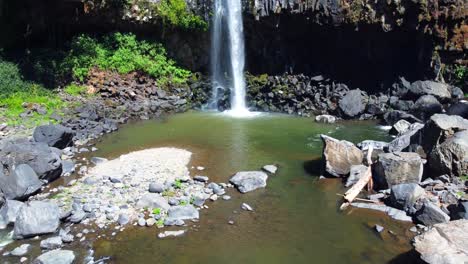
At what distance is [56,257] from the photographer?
433 inches

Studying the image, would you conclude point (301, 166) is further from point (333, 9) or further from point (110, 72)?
point (110, 72)

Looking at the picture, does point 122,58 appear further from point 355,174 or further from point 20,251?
point 20,251

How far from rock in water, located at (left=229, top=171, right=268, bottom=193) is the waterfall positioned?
39.5ft

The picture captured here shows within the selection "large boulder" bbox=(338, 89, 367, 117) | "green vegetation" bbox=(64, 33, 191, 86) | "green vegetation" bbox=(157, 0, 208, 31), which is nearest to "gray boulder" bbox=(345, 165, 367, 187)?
"large boulder" bbox=(338, 89, 367, 117)

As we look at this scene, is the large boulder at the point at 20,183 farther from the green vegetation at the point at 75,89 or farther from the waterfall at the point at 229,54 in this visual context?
the waterfall at the point at 229,54

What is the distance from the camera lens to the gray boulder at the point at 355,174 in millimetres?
15555

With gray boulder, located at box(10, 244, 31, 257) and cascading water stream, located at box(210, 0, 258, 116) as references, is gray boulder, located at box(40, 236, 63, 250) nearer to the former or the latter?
gray boulder, located at box(10, 244, 31, 257)

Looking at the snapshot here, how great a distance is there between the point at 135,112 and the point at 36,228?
47.6 feet

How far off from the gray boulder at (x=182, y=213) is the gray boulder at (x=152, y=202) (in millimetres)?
429

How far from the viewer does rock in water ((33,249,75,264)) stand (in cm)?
1088

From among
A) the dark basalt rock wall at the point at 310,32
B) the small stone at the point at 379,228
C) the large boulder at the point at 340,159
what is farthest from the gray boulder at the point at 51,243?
the dark basalt rock wall at the point at 310,32

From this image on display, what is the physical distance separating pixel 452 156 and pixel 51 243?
12843mm

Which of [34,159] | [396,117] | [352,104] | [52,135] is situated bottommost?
[396,117]

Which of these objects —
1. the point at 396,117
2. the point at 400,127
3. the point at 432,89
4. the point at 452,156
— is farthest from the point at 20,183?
the point at 432,89
